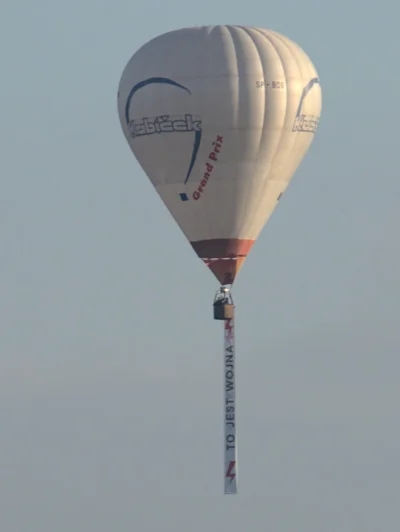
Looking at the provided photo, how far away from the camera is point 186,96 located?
161 m

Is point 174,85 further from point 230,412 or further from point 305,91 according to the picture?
point 230,412

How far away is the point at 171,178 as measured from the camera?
163 m

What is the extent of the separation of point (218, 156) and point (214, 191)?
1243mm

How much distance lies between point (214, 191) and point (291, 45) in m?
5.68

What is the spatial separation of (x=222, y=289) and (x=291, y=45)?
341 inches

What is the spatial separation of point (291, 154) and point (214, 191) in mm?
2978

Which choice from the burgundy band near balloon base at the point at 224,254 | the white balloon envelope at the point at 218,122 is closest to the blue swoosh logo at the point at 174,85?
the white balloon envelope at the point at 218,122

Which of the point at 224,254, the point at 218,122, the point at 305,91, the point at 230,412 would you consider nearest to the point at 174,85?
the point at 218,122

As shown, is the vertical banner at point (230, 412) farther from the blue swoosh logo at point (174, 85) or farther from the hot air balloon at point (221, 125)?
the blue swoosh logo at point (174, 85)

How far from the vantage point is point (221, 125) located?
162m

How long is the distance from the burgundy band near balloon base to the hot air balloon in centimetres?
3

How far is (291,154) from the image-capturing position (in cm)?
16300

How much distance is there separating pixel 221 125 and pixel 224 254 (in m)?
4.69

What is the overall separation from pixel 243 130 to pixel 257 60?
241 centimetres
